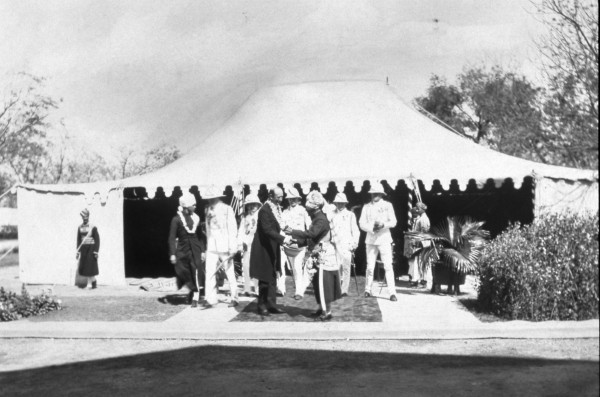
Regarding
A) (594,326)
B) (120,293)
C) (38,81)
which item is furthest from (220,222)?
(38,81)

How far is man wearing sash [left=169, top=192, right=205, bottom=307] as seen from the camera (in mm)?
10164

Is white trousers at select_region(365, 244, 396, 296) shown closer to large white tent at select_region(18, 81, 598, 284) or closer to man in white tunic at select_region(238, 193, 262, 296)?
man in white tunic at select_region(238, 193, 262, 296)

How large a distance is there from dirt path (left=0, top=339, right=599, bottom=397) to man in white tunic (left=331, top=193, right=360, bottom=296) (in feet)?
12.3

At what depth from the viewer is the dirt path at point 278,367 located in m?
5.39

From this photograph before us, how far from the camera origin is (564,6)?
8.14 metres

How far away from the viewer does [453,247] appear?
34.6 feet

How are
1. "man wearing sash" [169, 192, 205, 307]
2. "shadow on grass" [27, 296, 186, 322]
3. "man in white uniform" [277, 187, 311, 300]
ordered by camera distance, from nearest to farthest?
1. "shadow on grass" [27, 296, 186, 322]
2. "man wearing sash" [169, 192, 205, 307]
3. "man in white uniform" [277, 187, 311, 300]

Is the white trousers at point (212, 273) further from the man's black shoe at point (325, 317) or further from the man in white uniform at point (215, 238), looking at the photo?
the man's black shoe at point (325, 317)

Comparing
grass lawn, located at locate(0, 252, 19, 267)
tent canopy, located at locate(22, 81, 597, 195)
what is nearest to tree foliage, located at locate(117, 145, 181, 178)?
grass lawn, located at locate(0, 252, 19, 267)

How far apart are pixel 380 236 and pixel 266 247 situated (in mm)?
2217

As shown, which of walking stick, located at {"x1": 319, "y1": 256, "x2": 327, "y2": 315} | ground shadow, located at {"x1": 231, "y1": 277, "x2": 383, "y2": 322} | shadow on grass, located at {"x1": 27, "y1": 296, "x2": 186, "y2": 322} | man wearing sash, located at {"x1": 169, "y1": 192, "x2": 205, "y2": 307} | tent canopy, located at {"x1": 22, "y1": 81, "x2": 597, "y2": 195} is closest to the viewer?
walking stick, located at {"x1": 319, "y1": 256, "x2": 327, "y2": 315}

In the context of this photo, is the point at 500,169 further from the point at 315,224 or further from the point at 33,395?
the point at 33,395

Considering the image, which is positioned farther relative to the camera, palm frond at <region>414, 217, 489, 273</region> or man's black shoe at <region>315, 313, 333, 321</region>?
palm frond at <region>414, 217, 489, 273</region>

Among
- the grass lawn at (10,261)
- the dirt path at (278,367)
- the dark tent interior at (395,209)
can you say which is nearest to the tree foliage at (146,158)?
the grass lawn at (10,261)
